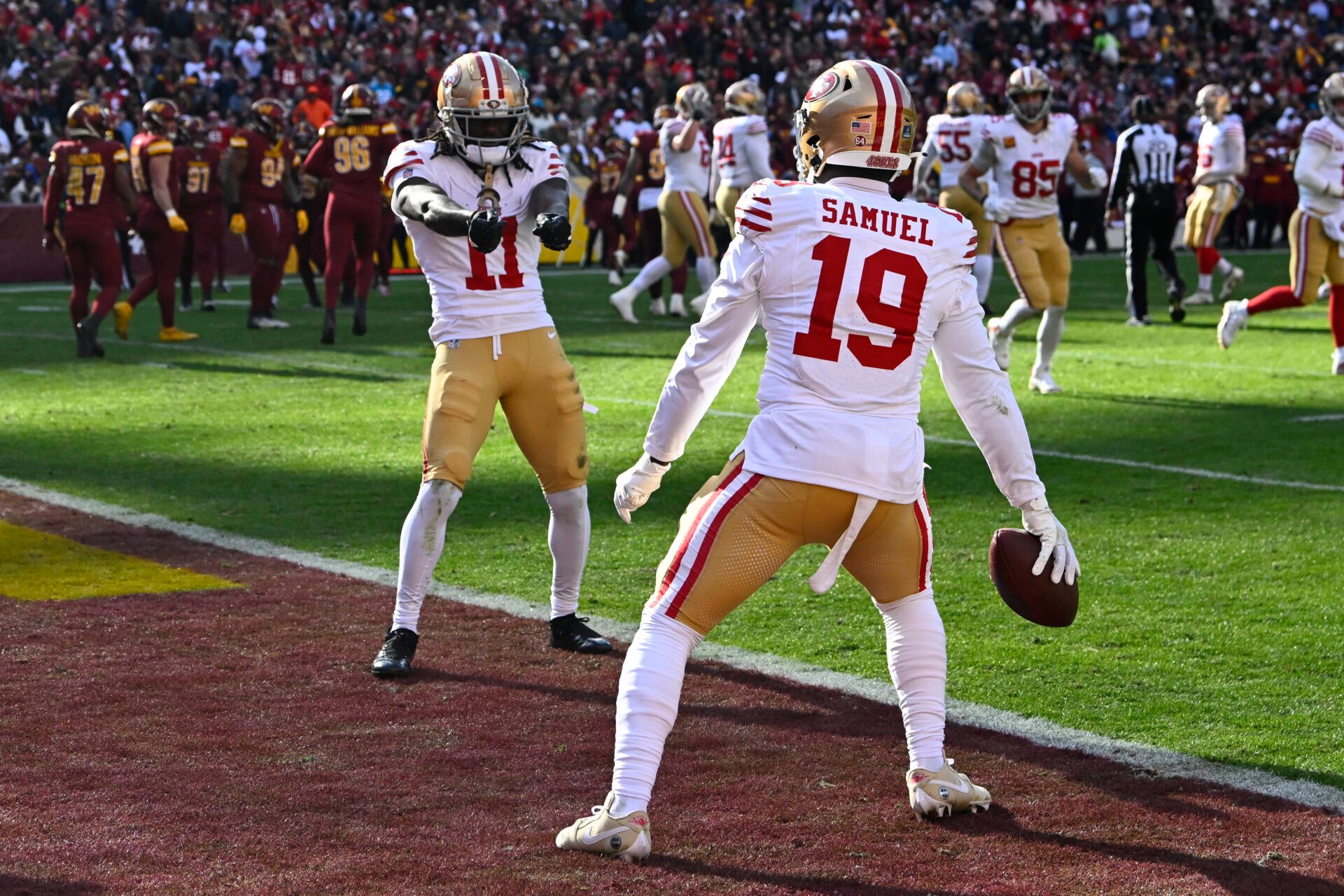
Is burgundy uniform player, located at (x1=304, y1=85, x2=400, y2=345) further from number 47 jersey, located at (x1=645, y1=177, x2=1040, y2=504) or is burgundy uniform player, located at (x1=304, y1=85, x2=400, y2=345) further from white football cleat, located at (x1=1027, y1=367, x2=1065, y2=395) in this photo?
number 47 jersey, located at (x1=645, y1=177, x2=1040, y2=504)

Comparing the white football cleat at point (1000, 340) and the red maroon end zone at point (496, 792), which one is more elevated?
the white football cleat at point (1000, 340)

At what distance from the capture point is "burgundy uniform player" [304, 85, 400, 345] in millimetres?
14125

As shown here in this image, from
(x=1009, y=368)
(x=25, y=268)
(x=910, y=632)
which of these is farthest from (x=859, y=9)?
(x=910, y=632)

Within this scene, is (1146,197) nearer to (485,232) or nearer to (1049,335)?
(1049,335)

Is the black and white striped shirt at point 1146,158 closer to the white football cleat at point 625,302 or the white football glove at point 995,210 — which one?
the white football cleat at point 625,302

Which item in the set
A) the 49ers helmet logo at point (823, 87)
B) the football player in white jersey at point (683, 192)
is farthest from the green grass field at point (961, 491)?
the 49ers helmet logo at point (823, 87)

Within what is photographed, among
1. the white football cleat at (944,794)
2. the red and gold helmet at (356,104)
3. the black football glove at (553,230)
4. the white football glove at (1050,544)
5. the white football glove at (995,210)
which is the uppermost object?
the red and gold helmet at (356,104)

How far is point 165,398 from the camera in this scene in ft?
37.9

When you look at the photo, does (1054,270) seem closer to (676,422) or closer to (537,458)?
(537,458)

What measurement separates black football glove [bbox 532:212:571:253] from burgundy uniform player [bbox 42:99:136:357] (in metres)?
8.69

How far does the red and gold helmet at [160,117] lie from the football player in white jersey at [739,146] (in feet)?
15.6

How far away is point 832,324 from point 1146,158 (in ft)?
43.9

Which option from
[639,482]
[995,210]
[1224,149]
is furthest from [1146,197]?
[639,482]

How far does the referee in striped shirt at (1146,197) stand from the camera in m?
16.2
